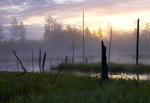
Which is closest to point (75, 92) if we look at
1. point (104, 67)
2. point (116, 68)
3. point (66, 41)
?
point (104, 67)

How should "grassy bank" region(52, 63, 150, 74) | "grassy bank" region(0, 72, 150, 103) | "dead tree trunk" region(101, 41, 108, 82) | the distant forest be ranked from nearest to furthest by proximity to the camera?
"grassy bank" region(0, 72, 150, 103), "dead tree trunk" region(101, 41, 108, 82), "grassy bank" region(52, 63, 150, 74), the distant forest

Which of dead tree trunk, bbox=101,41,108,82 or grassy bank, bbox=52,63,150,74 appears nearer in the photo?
dead tree trunk, bbox=101,41,108,82

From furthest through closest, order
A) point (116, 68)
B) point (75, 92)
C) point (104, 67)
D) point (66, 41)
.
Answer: point (66, 41) < point (116, 68) < point (104, 67) < point (75, 92)

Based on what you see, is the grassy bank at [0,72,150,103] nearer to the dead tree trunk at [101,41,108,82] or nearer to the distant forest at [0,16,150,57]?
the dead tree trunk at [101,41,108,82]

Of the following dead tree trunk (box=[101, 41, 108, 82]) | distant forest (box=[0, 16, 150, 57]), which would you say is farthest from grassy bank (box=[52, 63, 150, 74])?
distant forest (box=[0, 16, 150, 57])

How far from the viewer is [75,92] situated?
7965 mm

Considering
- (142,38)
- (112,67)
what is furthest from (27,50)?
(112,67)

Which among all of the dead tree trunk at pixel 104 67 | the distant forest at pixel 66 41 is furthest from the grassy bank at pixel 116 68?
the distant forest at pixel 66 41

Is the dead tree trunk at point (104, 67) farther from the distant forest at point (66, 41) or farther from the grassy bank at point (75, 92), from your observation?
the distant forest at point (66, 41)

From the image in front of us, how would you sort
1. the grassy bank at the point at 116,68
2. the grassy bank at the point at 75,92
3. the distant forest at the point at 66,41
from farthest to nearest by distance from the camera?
the distant forest at the point at 66,41 < the grassy bank at the point at 116,68 < the grassy bank at the point at 75,92

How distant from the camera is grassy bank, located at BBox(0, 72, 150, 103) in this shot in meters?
6.25

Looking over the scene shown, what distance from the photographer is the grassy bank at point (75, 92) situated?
20.5 ft

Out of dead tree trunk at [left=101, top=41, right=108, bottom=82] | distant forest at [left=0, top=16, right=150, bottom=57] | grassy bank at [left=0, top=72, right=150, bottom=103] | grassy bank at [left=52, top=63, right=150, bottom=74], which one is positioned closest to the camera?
grassy bank at [left=0, top=72, right=150, bottom=103]

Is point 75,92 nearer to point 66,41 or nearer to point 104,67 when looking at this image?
point 104,67
